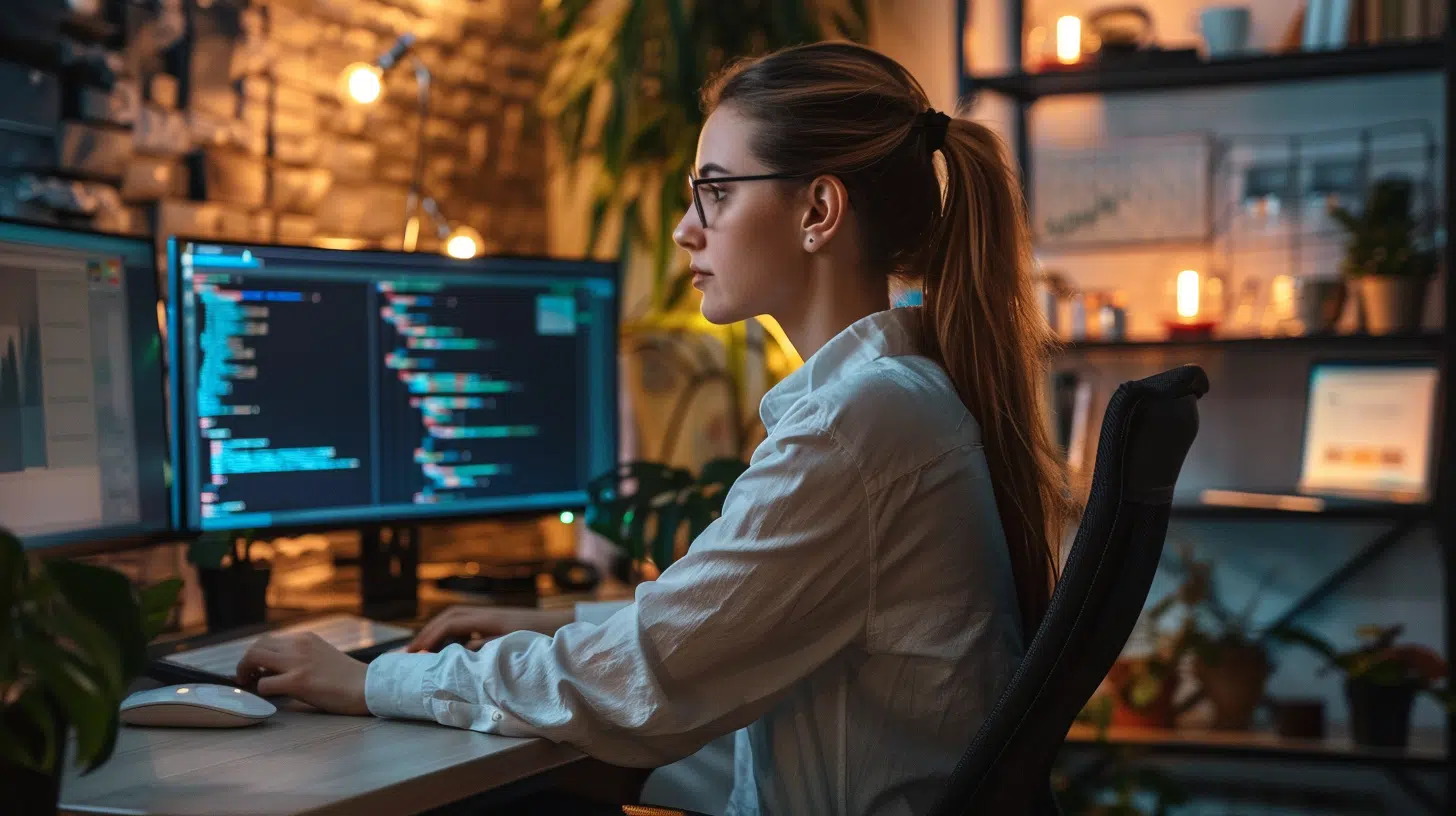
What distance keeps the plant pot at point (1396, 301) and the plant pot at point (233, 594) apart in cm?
200

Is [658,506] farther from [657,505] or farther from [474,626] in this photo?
[474,626]

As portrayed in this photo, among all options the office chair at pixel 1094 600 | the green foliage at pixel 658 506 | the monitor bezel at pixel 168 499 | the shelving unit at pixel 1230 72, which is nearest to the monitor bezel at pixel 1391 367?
the shelving unit at pixel 1230 72

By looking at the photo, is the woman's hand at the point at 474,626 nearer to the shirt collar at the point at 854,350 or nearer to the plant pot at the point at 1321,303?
the shirt collar at the point at 854,350

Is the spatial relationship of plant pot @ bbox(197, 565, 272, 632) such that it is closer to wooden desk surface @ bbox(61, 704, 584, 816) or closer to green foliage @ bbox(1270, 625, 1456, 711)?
wooden desk surface @ bbox(61, 704, 584, 816)

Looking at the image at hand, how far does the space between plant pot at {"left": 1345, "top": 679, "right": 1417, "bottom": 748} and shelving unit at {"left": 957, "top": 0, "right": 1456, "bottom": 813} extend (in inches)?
1.1

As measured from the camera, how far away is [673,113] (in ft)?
9.67

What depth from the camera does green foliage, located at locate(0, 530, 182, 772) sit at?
2.48ft

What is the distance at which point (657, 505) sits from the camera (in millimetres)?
2006

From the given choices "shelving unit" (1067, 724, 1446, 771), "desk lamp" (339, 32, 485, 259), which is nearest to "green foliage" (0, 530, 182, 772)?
"desk lamp" (339, 32, 485, 259)

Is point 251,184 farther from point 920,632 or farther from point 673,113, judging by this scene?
point 920,632

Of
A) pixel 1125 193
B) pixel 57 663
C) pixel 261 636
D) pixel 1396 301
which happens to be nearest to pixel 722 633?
pixel 57 663

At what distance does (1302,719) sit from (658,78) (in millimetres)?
1805

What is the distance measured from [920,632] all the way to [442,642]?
0.54 m

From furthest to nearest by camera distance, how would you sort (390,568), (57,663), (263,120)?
(263,120) → (390,568) → (57,663)
